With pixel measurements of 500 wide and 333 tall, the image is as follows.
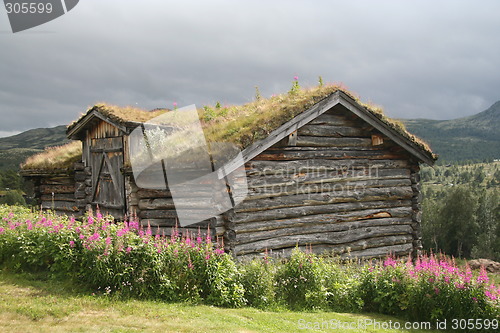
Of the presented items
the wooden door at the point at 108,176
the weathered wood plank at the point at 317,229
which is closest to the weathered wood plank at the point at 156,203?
the wooden door at the point at 108,176

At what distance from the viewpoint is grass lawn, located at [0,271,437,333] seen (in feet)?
19.4

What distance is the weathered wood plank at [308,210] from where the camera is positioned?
1006cm

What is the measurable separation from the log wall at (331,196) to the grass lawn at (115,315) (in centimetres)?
298

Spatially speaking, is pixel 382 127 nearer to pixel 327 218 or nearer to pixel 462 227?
pixel 327 218

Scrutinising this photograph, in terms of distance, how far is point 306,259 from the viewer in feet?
27.7

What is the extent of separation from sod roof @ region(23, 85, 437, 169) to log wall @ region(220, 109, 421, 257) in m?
0.65

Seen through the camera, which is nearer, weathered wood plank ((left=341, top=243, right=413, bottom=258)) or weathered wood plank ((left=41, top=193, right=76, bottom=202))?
weathered wood plank ((left=341, top=243, right=413, bottom=258))

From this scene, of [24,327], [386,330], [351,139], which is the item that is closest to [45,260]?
[24,327]

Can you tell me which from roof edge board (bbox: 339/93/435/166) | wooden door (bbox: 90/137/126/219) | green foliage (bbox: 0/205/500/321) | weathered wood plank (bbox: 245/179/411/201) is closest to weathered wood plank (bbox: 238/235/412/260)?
weathered wood plank (bbox: 245/179/411/201)

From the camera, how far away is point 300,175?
436 inches

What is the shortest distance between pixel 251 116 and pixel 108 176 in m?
6.16

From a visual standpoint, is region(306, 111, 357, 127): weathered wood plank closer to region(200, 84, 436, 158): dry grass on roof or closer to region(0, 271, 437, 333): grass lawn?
region(200, 84, 436, 158): dry grass on roof

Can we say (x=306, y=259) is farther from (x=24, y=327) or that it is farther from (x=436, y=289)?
(x=24, y=327)

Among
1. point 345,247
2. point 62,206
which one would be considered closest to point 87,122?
point 62,206
